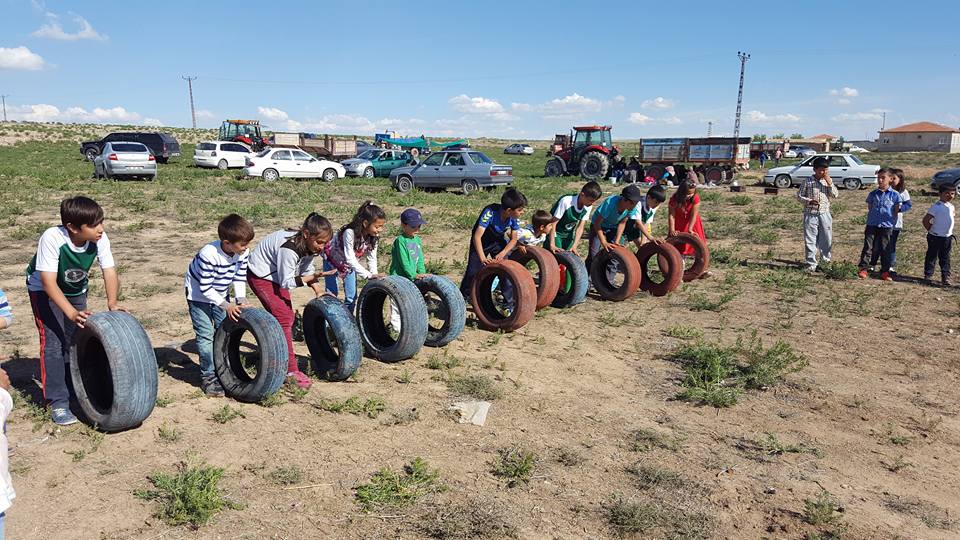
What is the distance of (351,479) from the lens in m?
3.95

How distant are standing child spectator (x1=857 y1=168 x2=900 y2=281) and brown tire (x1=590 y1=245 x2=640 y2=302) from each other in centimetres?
410

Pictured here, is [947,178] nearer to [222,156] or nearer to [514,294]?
[514,294]

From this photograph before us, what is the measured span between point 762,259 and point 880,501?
8141 millimetres

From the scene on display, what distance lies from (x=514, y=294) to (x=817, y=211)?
5.91m

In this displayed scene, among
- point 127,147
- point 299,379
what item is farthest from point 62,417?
point 127,147

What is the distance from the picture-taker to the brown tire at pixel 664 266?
28.5 feet

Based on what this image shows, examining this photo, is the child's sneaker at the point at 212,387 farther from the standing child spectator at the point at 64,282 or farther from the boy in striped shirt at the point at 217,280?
the standing child spectator at the point at 64,282

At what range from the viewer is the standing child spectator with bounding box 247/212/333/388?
16.4 ft

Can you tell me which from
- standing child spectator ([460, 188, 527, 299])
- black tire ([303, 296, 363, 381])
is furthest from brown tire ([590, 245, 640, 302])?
black tire ([303, 296, 363, 381])

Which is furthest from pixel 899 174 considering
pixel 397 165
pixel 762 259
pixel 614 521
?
pixel 397 165

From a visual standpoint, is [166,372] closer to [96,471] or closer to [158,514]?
[96,471]

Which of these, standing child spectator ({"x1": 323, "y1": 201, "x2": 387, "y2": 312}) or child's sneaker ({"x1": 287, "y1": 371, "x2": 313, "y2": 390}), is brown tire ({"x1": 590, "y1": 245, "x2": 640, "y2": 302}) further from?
child's sneaker ({"x1": 287, "y1": 371, "x2": 313, "y2": 390})

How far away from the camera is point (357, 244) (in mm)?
5980

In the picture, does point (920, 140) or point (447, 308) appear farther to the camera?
point (920, 140)
